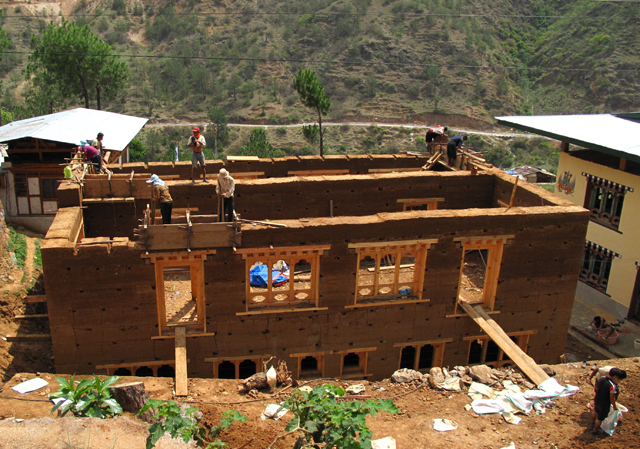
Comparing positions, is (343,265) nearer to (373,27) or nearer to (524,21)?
(373,27)

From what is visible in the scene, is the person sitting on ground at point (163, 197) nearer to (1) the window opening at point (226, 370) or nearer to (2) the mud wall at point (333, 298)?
(2) the mud wall at point (333, 298)

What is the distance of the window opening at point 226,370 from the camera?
17094 millimetres

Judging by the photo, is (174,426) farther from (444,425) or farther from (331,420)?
(444,425)

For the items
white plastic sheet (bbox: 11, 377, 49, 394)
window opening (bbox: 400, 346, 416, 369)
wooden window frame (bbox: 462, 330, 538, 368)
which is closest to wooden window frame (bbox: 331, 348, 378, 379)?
window opening (bbox: 400, 346, 416, 369)

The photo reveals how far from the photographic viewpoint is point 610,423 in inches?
470

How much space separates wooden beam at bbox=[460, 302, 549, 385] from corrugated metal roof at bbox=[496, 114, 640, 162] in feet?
33.2

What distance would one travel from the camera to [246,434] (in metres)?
11.8

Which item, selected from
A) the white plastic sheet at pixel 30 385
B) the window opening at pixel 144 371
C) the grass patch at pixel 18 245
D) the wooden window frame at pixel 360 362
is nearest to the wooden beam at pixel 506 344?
the wooden window frame at pixel 360 362

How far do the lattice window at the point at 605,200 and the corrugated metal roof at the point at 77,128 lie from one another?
2155 cm

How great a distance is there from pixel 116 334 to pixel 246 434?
5639 millimetres

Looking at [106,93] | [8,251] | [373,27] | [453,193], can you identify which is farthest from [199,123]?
[453,193]

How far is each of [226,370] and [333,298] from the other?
3.91 m

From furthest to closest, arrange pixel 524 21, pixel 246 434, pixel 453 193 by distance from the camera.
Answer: pixel 524 21, pixel 453 193, pixel 246 434

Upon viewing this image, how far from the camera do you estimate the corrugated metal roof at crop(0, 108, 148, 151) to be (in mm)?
26344
